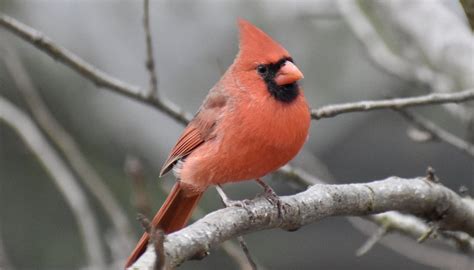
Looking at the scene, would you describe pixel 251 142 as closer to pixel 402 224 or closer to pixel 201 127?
pixel 201 127

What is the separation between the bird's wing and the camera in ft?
10.1

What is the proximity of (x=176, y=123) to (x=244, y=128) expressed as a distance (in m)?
3.57

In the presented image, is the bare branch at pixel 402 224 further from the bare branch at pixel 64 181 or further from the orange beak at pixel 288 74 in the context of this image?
the bare branch at pixel 64 181

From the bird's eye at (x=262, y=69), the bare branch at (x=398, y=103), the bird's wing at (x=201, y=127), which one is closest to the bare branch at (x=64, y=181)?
the bird's wing at (x=201, y=127)

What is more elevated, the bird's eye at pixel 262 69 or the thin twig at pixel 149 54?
the thin twig at pixel 149 54

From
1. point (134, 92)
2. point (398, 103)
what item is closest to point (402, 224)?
point (398, 103)

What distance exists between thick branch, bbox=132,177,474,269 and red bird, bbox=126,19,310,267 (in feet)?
1.06

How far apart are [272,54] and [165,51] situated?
4114 millimetres

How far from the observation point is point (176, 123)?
21.1 ft

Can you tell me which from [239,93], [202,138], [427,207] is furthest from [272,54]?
[427,207]

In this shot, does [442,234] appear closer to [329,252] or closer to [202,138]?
[202,138]

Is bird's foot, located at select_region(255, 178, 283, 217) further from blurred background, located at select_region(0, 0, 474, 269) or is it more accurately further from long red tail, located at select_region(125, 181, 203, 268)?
blurred background, located at select_region(0, 0, 474, 269)

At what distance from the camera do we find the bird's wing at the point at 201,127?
3.09m

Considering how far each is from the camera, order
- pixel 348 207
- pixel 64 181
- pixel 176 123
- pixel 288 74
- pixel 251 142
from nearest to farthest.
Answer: pixel 348 207 < pixel 251 142 < pixel 288 74 < pixel 64 181 < pixel 176 123
